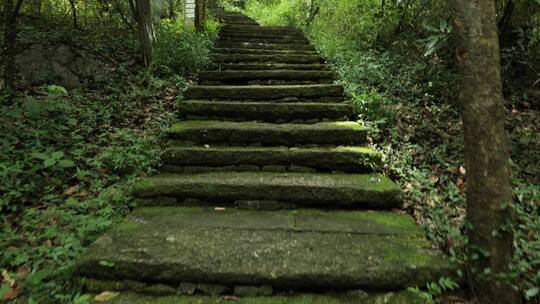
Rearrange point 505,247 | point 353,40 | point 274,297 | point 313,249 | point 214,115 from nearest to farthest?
1. point 505,247
2. point 274,297
3. point 313,249
4. point 214,115
5. point 353,40

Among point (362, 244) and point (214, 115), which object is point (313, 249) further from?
point (214, 115)

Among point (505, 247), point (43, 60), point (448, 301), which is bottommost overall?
point (448, 301)

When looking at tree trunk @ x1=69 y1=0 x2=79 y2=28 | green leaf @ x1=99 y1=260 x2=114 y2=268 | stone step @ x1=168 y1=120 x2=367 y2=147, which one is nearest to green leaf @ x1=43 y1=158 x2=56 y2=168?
stone step @ x1=168 y1=120 x2=367 y2=147

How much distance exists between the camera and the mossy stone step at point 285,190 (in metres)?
3.32

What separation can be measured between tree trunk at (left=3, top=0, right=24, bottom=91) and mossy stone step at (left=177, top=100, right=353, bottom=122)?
2791 millimetres

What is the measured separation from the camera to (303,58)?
691 centimetres

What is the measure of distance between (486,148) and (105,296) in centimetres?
271

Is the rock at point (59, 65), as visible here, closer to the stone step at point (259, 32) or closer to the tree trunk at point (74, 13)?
the tree trunk at point (74, 13)

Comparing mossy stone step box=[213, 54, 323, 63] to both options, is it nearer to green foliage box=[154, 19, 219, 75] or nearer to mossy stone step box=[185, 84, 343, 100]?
green foliage box=[154, 19, 219, 75]

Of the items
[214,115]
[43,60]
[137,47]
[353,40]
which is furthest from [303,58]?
[43,60]

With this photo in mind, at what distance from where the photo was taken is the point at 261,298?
7.66 feet

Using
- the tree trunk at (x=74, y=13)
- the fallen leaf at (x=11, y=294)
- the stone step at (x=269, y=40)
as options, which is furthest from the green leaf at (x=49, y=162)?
the stone step at (x=269, y=40)

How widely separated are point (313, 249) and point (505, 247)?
126cm

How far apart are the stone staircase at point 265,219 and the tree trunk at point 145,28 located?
176cm
